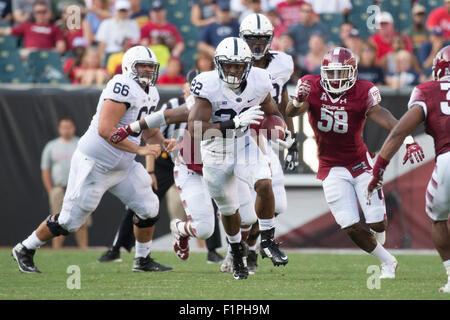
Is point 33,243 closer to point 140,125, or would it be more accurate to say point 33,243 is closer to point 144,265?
point 144,265

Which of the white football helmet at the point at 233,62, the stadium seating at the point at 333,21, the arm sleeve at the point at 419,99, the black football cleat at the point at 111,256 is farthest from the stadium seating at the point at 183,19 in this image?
the arm sleeve at the point at 419,99

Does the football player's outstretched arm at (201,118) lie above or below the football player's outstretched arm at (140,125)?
above

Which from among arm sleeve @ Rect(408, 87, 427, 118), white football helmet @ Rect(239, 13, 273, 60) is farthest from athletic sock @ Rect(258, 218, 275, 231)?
arm sleeve @ Rect(408, 87, 427, 118)

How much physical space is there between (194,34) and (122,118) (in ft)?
19.3

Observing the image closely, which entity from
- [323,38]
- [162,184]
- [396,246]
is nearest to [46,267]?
[162,184]

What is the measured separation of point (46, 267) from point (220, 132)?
2.73 m

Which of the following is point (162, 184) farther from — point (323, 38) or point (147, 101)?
point (323, 38)

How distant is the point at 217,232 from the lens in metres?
9.48

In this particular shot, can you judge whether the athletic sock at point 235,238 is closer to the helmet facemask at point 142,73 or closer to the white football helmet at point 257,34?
the helmet facemask at point 142,73

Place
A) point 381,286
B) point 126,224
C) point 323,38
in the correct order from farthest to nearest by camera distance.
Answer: point 323,38 → point 126,224 → point 381,286

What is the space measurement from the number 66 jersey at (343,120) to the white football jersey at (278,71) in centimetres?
70

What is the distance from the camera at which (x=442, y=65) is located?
6.27 meters

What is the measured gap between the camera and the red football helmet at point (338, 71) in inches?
283

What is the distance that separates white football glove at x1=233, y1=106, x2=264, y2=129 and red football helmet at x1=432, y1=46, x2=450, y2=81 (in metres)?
1.33
